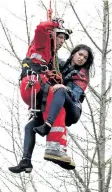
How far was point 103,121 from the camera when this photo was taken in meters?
10.7

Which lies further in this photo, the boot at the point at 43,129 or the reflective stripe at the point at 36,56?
the reflective stripe at the point at 36,56

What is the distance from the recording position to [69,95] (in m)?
6.23

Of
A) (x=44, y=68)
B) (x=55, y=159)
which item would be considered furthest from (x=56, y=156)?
(x=44, y=68)

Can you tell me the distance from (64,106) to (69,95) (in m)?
0.12

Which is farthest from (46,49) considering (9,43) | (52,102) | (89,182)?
(9,43)

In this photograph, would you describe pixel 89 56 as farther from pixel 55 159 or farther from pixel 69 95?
pixel 55 159

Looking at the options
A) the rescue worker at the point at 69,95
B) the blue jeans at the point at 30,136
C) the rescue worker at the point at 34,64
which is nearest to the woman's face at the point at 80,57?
the rescue worker at the point at 69,95

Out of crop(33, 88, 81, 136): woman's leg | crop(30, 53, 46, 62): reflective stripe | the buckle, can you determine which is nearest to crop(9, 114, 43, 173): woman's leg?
crop(33, 88, 81, 136): woman's leg

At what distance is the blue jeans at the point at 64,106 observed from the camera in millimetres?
5984

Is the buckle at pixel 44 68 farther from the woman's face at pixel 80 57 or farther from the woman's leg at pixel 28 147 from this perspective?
the woman's leg at pixel 28 147

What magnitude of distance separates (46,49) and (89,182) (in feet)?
13.9

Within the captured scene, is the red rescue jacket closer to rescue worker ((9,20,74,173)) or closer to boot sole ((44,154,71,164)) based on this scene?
rescue worker ((9,20,74,173))

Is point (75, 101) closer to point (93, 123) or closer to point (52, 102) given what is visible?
point (52, 102)

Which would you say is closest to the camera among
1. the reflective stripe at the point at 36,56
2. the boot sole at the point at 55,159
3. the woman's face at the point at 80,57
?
the boot sole at the point at 55,159
